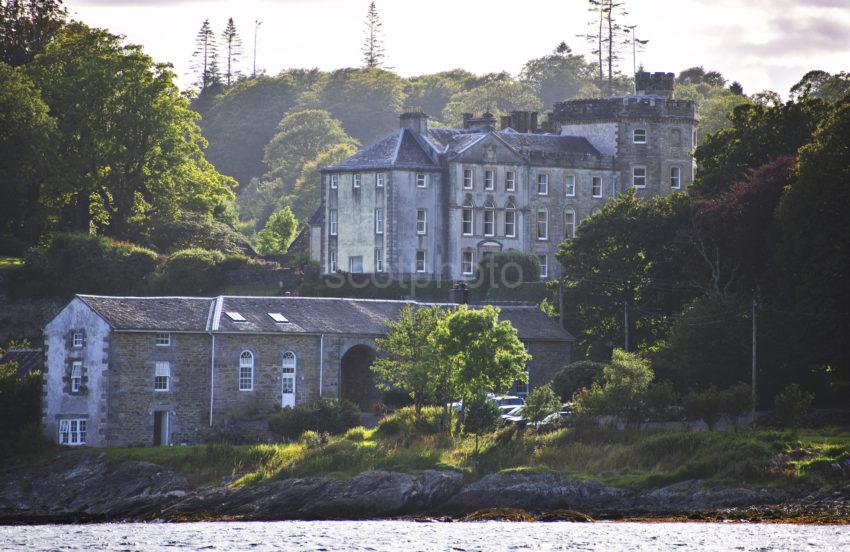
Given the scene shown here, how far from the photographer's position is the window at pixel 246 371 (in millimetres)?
72312

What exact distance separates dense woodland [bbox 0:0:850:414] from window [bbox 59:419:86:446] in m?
20.8

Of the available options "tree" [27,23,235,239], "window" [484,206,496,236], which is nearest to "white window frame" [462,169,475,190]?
"window" [484,206,496,236]

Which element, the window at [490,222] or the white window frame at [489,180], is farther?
the window at [490,222]

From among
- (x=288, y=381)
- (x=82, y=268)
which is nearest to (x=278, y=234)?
(x=82, y=268)

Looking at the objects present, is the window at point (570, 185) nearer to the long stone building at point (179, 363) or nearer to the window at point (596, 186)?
the window at point (596, 186)

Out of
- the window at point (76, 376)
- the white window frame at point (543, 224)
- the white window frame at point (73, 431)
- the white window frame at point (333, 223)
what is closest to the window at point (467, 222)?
the white window frame at point (543, 224)

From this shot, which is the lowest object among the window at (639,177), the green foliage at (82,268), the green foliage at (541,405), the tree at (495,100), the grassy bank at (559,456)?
the grassy bank at (559,456)

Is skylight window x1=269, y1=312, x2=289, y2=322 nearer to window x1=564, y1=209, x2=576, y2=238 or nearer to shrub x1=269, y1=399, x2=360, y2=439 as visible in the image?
shrub x1=269, y1=399, x2=360, y2=439

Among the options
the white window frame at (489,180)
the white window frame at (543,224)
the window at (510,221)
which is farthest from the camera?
the white window frame at (543,224)

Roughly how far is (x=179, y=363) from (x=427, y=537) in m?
17.8

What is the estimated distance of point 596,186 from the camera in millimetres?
107312

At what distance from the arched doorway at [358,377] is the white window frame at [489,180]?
1082 inches

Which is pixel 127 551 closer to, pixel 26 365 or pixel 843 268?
pixel 26 365

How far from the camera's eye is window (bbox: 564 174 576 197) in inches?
4186
